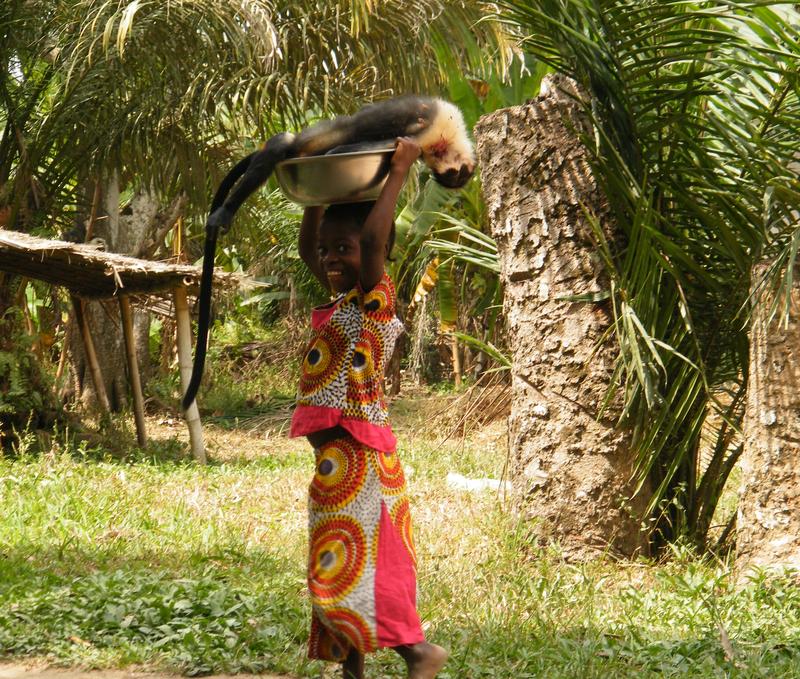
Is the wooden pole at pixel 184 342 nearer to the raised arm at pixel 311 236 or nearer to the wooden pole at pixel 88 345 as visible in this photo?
the wooden pole at pixel 88 345

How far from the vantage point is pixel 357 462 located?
2729 millimetres

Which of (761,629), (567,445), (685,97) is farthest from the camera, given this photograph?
(567,445)

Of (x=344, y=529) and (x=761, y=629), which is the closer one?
(x=344, y=529)

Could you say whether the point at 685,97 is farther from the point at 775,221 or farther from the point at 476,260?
the point at 476,260

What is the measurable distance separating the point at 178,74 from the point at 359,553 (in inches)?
255

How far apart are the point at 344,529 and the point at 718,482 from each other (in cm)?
250

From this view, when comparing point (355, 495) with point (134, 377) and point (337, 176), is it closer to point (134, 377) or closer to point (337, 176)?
point (337, 176)

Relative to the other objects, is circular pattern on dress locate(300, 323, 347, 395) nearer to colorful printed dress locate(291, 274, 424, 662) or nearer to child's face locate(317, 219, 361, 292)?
colorful printed dress locate(291, 274, 424, 662)

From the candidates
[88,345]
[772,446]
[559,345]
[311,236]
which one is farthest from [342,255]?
[88,345]

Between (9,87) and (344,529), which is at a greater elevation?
(9,87)

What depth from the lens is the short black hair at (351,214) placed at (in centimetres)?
281

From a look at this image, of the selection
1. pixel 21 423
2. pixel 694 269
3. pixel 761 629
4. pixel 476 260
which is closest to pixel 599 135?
pixel 694 269

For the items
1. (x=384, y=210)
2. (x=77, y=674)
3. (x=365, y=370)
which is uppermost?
(x=384, y=210)

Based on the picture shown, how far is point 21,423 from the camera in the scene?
809 centimetres
